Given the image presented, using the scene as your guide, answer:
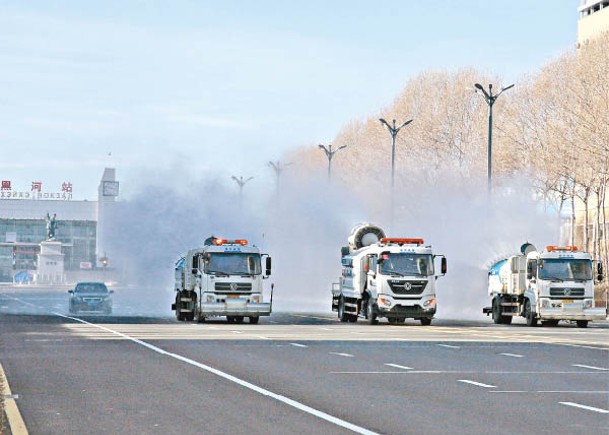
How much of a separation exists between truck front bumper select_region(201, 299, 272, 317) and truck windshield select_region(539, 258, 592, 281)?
9.07 meters

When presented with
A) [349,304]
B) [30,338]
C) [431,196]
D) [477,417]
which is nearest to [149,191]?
[431,196]

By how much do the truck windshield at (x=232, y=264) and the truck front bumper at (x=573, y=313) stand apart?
31.6 feet

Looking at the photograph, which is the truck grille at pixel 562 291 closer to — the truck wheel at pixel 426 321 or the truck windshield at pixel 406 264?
the truck windshield at pixel 406 264

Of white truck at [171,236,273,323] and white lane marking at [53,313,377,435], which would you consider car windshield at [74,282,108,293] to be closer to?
white truck at [171,236,273,323]

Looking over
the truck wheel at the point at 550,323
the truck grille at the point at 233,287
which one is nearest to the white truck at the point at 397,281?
the truck grille at the point at 233,287

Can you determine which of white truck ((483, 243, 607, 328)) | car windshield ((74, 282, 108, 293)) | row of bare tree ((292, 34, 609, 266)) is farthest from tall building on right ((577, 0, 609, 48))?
white truck ((483, 243, 607, 328))

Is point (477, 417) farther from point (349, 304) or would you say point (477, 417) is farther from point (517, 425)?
point (349, 304)

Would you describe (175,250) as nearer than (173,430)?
No

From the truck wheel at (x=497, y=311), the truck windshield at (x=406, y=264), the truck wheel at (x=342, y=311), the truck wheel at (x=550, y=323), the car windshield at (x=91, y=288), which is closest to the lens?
the truck windshield at (x=406, y=264)

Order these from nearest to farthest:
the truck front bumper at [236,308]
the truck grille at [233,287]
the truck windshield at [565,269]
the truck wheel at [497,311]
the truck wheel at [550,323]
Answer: the truck windshield at [565,269] < the truck front bumper at [236,308] < the truck grille at [233,287] < the truck wheel at [550,323] < the truck wheel at [497,311]

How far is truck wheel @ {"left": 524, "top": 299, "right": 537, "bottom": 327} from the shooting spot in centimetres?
4809

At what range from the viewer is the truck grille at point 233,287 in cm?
4869

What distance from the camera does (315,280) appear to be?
276 ft

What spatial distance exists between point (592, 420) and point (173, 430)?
15.8ft
